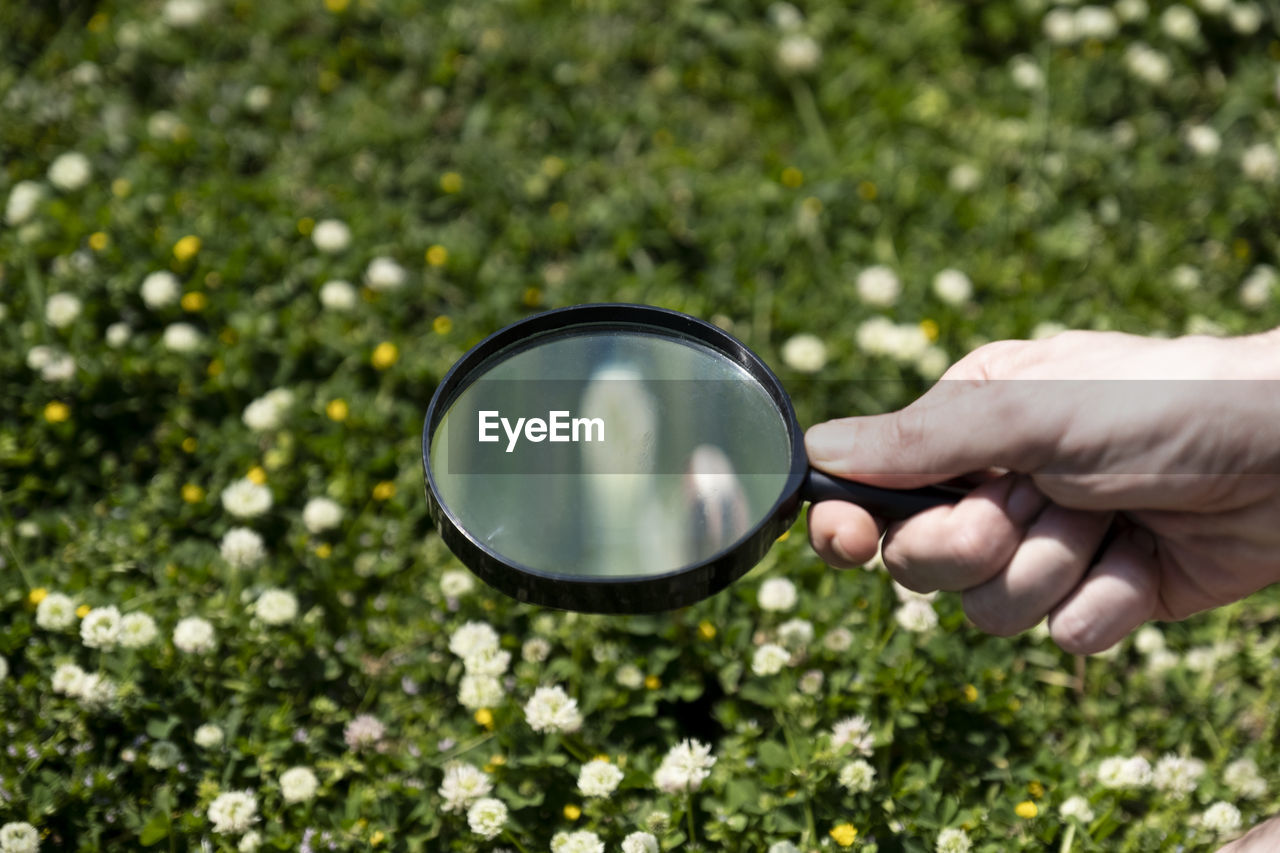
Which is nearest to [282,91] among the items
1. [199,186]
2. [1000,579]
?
[199,186]

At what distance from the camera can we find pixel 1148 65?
3.92 metres

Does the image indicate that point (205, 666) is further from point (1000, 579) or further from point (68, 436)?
point (1000, 579)

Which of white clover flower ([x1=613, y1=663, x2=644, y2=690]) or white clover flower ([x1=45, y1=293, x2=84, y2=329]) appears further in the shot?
white clover flower ([x1=45, y1=293, x2=84, y2=329])

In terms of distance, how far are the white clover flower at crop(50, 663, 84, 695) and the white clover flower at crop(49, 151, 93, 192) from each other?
1.73 m

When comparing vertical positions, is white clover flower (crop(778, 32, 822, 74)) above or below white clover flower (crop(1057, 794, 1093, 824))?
above

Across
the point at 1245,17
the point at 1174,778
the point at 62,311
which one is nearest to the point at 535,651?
the point at 1174,778

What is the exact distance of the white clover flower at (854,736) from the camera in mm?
2297

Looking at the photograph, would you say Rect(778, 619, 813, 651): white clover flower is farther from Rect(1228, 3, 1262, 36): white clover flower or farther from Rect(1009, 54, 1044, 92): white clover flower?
Rect(1228, 3, 1262, 36): white clover flower

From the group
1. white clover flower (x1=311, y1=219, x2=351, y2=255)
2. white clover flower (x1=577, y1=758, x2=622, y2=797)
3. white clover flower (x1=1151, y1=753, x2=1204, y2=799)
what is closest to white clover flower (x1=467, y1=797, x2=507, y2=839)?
white clover flower (x1=577, y1=758, x2=622, y2=797)

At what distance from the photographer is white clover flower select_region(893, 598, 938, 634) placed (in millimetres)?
2482

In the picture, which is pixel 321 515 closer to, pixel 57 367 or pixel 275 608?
pixel 275 608

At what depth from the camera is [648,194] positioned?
11.9 feet

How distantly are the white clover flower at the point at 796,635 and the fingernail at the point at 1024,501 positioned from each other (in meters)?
0.71

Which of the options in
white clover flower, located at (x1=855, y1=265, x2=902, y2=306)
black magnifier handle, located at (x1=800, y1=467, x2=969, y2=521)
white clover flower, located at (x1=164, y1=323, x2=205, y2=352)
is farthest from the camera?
white clover flower, located at (x1=855, y1=265, x2=902, y2=306)
